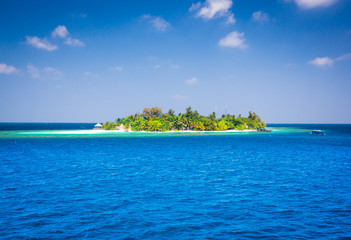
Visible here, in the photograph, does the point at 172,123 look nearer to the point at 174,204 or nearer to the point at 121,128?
the point at 121,128

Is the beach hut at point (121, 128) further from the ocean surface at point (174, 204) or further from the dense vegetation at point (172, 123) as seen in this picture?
the ocean surface at point (174, 204)

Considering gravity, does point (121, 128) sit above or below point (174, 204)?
above

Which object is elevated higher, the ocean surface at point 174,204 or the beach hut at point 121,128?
the beach hut at point 121,128

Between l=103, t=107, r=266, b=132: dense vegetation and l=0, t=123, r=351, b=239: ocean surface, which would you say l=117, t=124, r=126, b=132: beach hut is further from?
l=0, t=123, r=351, b=239: ocean surface

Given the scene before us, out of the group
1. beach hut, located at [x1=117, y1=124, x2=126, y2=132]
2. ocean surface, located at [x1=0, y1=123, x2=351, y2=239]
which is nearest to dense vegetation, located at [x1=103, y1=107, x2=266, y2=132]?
beach hut, located at [x1=117, y1=124, x2=126, y2=132]

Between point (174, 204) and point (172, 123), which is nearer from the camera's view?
point (174, 204)

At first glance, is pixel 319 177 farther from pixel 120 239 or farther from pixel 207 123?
pixel 207 123

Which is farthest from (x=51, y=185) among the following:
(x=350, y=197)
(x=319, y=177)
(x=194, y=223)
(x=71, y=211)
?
(x=319, y=177)

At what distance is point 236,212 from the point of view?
18578 millimetres

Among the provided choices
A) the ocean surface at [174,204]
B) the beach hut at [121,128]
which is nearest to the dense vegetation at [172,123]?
the beach hut at [121,128]

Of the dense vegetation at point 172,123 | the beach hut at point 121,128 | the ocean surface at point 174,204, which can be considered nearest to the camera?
the ocean surface at point 174,204

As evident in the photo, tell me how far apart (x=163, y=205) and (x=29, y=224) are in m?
9.33

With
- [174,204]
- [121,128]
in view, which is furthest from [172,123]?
[174,204]

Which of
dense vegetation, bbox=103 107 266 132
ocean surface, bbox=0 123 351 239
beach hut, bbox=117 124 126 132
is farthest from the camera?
beach hut, bbox=117 124 126 132
